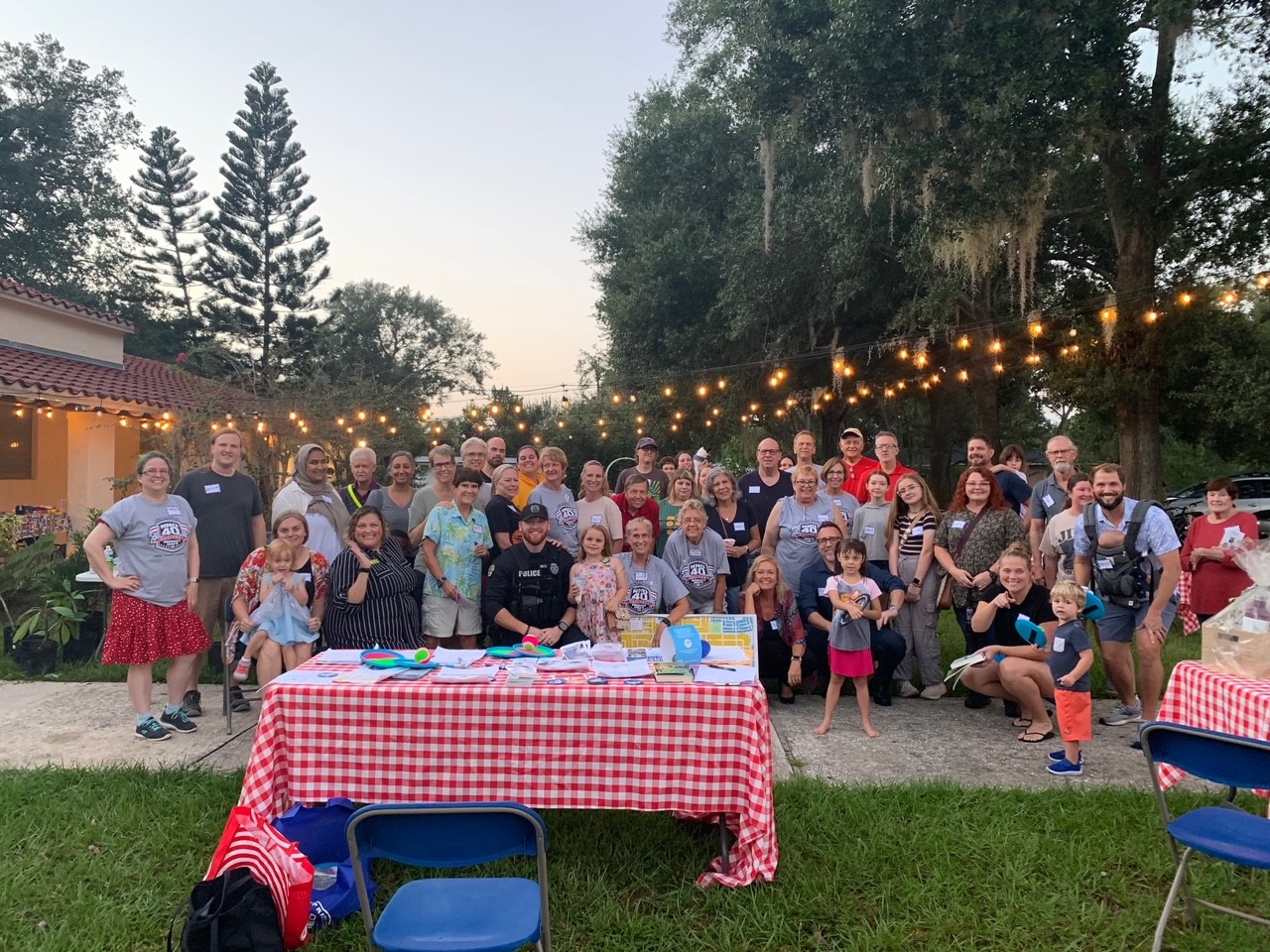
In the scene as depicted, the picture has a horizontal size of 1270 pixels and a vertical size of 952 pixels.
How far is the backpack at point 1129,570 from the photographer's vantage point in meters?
4.44

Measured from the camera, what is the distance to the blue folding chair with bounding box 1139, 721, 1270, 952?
2.23 meters

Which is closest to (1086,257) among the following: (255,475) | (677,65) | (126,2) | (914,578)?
(677,65)

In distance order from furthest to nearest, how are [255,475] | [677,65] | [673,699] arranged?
[677,65]
[255,475]
[673,699]

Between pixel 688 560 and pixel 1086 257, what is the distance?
12756 mm

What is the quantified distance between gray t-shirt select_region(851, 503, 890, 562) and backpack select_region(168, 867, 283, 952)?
4360 millimetres

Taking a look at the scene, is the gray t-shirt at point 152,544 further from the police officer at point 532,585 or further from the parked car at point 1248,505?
the parked car at point 1248,505

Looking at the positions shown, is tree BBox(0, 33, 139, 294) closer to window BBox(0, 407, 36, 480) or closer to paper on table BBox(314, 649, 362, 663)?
window BBox(0, 407, 36, 480)

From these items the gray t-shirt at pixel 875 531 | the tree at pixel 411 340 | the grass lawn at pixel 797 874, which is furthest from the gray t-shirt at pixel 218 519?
the tree at pixel 411 340

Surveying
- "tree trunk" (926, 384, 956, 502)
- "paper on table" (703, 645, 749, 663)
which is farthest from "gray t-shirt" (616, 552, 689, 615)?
"tree trunk" (926, 384, 956, 502)

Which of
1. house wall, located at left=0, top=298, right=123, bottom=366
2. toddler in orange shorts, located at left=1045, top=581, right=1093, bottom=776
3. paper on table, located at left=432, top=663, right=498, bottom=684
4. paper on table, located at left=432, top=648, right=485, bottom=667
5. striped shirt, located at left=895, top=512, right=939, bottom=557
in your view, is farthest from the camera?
house wall, located at left=0, top=298, right=123, bottom=366

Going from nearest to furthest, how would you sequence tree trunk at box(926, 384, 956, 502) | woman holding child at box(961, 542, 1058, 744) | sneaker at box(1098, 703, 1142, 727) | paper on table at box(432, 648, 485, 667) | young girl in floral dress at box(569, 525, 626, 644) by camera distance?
paper on table at box(432, 648, 485, 667) → young girl in floral dress at box(569, 525, 626, 644) → woman holding child at box(961, 542, 1058, 744) → sneaker at box(1098, 703, 1142, 727) → tree trunk at box(926, 384, 956, 502)

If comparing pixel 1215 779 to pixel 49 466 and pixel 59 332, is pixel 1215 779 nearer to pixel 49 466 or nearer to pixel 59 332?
pixel 59 332

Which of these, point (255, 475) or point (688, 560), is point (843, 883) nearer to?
point (688, 560)

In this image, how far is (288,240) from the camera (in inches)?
1171
